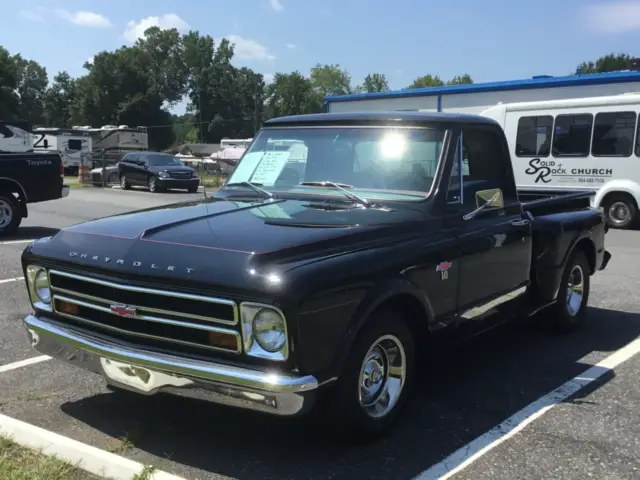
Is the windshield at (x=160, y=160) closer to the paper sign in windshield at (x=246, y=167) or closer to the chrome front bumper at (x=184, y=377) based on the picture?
the paper sign in windshield at (x=246, y=167)

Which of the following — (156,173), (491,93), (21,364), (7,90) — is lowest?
(21,364)

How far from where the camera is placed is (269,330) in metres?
3.07

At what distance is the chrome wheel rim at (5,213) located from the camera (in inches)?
468

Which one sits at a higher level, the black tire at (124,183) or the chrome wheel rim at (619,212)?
the chrome wheel rim at (619,212)

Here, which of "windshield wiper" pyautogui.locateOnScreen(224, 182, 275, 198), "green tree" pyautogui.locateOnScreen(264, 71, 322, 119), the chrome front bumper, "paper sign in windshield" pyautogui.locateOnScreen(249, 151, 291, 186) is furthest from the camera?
"green tree" pyautogui.locateOnScreen(264, 71, 322, 119)

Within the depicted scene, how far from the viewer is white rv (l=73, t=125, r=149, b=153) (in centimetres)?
4675

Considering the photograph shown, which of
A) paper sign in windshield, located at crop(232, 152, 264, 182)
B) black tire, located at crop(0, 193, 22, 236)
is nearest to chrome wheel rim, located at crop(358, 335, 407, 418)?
paper sign in windshield, located at crop(232, 152, 264, 182)

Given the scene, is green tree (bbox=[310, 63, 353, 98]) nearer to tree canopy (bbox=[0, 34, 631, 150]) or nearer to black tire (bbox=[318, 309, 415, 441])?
tree canopy (bbox=[0, 34, 631, 150])

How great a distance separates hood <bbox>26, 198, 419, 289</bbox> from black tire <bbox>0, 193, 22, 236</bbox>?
8774 millimetres

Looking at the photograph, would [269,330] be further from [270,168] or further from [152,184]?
[152,184]

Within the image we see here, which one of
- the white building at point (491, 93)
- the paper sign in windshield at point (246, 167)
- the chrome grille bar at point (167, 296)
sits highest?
the white building at point (491, 93)

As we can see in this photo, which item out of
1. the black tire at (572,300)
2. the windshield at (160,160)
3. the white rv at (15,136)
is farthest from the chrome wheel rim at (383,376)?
the windshield at (160,160)

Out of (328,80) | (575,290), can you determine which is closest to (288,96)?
(328,80)

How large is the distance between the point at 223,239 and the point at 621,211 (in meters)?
13.4
